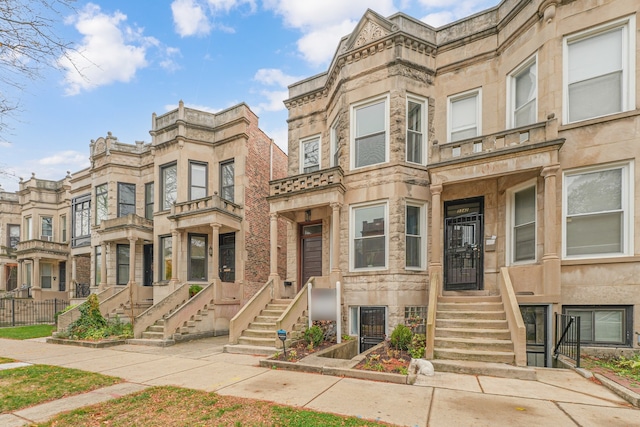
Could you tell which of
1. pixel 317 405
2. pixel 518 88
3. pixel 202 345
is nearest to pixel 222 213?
pixel 202 345

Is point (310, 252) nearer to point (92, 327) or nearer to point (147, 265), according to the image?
point (92, 327)

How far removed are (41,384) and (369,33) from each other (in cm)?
1205

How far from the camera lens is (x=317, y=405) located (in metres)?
5.03

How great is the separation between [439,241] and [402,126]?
3.57 metres

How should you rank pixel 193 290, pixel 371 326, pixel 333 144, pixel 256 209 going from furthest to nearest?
pixel 256 209, pixel 193 290, pixel 333 144, pixel 371 326

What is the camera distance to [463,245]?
1006 cm

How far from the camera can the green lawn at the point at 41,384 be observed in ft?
18.2

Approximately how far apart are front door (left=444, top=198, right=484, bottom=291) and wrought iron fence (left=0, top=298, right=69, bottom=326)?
21.8 meters

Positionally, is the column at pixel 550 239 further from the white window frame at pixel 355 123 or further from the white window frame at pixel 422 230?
the white window frame at pixel 355 123

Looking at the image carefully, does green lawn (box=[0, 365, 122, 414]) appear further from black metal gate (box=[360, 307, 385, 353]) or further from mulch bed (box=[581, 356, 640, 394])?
mulch bed (box=[581, 356, 640, 394])

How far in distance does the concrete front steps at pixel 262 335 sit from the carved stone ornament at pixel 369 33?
878 centimetres

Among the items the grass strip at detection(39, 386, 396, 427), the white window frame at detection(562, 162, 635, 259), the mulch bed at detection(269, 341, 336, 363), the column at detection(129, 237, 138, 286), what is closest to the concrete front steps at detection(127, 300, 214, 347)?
the mulch bed at detection(269, 341, 336, 363)

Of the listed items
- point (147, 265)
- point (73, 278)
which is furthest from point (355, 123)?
point (73, 278)

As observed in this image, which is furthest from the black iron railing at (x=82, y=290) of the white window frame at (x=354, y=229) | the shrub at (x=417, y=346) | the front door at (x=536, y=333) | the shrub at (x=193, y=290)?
the front door at (x=536, y=333)
